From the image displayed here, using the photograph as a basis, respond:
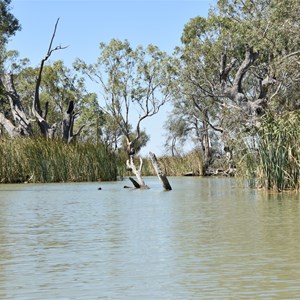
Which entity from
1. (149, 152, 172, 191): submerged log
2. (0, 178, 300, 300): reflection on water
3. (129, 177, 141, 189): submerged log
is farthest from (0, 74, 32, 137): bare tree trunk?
(0, 178, 300, 300): reflection on water

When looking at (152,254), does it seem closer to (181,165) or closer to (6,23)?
(6,23)

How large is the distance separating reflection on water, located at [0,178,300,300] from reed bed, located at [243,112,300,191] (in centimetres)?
443

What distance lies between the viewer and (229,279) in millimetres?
5094

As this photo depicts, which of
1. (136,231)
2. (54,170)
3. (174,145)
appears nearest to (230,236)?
(136,231)

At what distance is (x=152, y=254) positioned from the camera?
645 cm

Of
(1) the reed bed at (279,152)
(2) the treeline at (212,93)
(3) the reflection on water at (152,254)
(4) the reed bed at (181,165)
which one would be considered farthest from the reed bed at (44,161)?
(4) the reed bed at (181,165)

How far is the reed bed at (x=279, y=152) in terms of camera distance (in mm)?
15875

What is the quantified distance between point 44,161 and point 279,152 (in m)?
13.7

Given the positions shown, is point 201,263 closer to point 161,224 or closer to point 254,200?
point 161,224

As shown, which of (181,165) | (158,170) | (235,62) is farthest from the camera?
(181,165)

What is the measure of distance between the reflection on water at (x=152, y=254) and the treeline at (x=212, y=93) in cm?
592

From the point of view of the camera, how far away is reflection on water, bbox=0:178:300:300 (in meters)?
4.79

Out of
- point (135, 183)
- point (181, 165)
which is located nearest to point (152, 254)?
point (135, 183)

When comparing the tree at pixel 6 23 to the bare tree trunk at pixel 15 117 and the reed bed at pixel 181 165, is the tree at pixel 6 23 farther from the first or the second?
the reed bed at pixel 181 165
